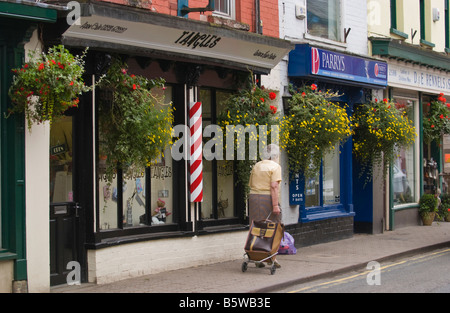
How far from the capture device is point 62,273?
9328mm

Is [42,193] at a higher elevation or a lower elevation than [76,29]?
lower

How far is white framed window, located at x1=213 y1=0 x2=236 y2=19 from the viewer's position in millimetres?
12180

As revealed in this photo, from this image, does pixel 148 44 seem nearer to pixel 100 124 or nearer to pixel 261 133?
pixel 100 124

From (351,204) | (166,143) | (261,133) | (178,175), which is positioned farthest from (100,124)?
(351,204)

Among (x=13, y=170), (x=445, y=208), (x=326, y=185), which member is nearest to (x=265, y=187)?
(x=13, y=170)

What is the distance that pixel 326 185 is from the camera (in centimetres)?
1509

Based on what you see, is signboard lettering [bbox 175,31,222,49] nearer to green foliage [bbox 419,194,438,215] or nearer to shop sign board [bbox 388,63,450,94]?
shop sign board [bbox 388,63,450,94]

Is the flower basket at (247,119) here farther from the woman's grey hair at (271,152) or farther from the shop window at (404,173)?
the shop window at (404,173)

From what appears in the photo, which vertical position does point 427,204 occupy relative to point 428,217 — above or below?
above

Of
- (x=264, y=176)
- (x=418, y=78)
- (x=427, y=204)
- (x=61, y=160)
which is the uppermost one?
(x=418, y=78)

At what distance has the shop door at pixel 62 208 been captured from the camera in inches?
364

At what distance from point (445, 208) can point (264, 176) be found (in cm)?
1052

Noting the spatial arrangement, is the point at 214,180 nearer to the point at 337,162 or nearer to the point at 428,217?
the point at 337,162

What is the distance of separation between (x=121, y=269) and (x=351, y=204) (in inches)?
279
